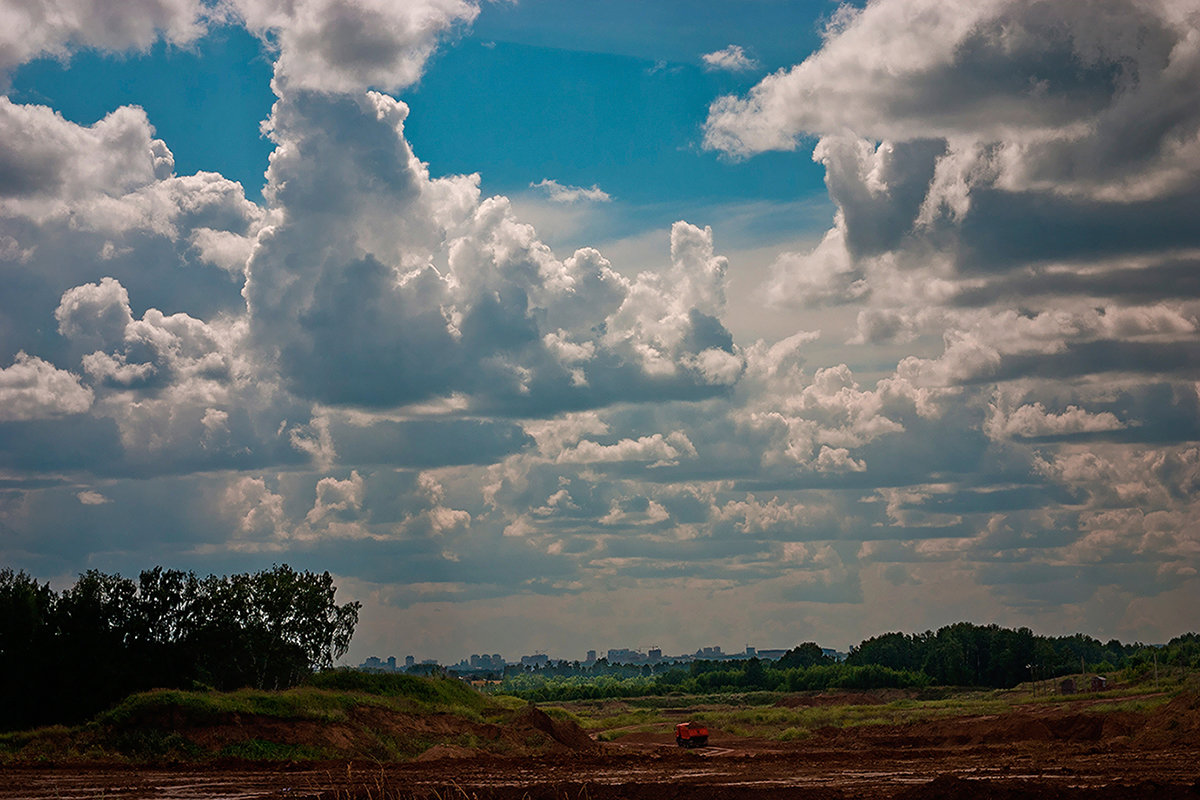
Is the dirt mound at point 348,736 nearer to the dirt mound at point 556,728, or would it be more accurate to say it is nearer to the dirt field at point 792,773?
the dirt mound at point 556,728

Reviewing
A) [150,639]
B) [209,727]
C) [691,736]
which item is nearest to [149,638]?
[150,639]

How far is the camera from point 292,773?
1933 inches

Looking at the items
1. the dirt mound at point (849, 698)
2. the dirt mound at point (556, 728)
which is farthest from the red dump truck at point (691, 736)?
the dirt mound at point (849, 698)

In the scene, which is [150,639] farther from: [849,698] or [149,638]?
[849,698]

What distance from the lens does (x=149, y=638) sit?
7081cm

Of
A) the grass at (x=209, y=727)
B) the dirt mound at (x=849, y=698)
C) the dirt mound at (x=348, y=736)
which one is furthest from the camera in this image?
the dirt mound at (x=849, y=698)

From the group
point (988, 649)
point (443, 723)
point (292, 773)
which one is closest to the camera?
point (292, 773)

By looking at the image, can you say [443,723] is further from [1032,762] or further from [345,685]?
[1032,762]

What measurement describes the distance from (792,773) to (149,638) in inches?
1692

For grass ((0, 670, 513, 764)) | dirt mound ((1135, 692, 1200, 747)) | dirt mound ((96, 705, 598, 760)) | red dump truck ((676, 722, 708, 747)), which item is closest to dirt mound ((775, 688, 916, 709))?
red dump truck ((676, 722, 708, 747))

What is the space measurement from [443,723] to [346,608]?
12429mm

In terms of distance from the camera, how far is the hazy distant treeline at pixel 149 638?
65.1 m

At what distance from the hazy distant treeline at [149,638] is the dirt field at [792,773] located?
16864 mm

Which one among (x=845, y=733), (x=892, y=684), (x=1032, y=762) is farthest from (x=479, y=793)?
(x=892, y=684)
